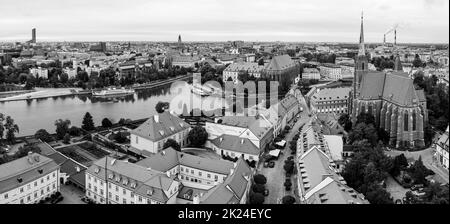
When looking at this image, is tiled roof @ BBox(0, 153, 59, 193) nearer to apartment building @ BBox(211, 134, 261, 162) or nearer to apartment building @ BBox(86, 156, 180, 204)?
apartment building @ BBox(86, 156, 180, 204)

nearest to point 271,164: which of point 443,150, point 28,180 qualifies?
point 443,150

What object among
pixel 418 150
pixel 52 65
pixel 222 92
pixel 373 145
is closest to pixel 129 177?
pixel 373 145

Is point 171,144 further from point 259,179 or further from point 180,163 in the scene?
point 259,179

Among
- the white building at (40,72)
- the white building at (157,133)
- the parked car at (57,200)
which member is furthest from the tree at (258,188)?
the white building at (40,72)

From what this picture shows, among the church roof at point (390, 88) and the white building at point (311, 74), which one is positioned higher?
the white building at point (311, 74)

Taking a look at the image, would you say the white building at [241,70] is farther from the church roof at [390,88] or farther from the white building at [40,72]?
the church roof at [390,88]

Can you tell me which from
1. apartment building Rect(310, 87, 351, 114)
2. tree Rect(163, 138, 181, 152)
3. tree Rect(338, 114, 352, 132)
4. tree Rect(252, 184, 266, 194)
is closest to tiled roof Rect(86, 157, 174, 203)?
tree Rect(252, 184, 266, 194)
